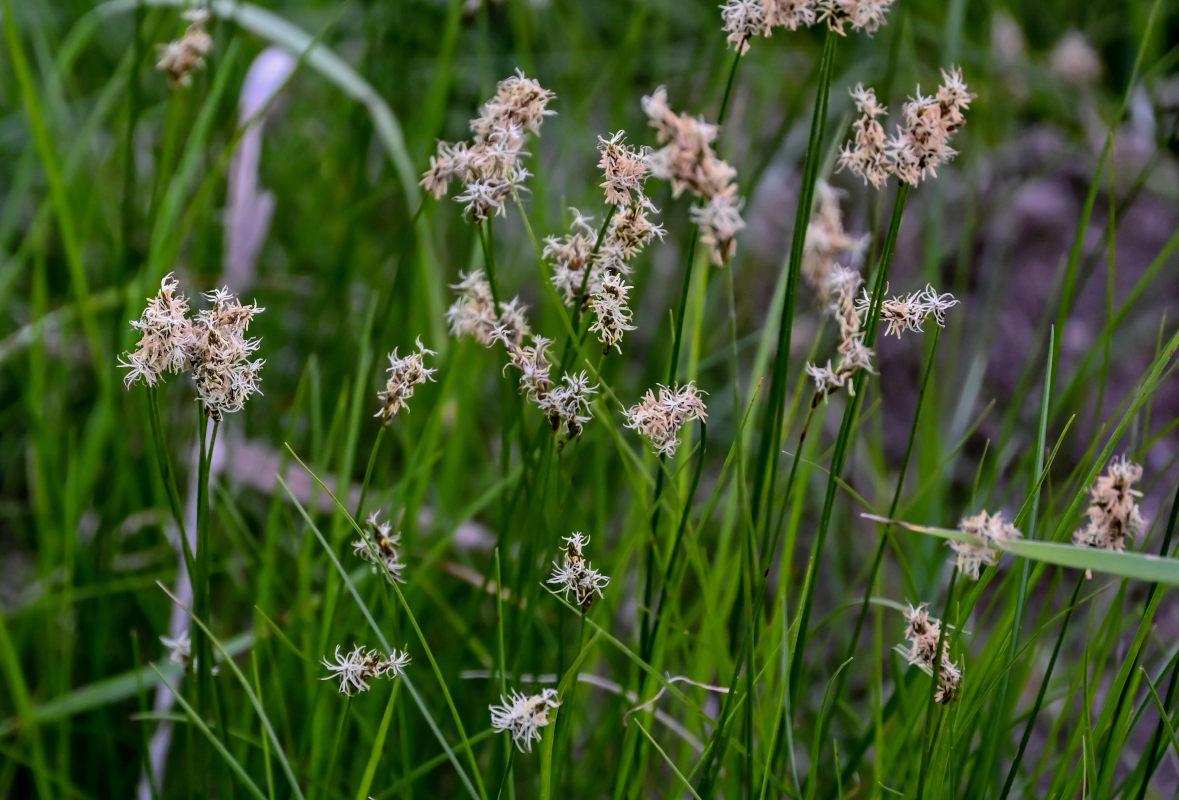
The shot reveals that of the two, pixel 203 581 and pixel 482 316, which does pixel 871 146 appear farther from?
pixel 203 581

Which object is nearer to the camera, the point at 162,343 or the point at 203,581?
the point at 162,343

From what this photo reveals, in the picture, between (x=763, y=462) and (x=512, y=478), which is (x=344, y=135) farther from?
(x=763, y=462)

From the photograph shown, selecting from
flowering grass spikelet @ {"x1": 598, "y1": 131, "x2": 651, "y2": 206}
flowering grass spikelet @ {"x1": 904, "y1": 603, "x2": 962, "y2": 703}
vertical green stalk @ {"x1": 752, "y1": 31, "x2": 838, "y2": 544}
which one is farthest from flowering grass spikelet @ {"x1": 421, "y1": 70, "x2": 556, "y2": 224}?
flowering grass spikelet @ {"x1": 904, "y1": 603, "x2": 962, "y2": 703}

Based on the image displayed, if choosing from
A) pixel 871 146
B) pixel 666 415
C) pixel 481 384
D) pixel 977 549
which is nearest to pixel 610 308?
pixel 666 415

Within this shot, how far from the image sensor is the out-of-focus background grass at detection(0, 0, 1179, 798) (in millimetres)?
900

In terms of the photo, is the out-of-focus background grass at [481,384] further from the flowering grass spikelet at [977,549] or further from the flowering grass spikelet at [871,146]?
the flowering grass spikelet at [871,146]

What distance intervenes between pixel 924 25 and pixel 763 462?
5.12 feet

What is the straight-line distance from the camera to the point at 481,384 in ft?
5.78

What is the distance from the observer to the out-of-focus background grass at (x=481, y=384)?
900 millimetres

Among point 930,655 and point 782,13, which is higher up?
point 782,13

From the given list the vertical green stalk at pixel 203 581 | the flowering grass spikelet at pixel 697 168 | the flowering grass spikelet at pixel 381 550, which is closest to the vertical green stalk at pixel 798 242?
the flowering grass spikelet at pixel 697 168

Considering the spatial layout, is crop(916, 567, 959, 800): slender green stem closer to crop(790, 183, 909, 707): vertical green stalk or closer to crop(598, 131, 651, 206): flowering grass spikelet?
crop(790, 183, 909, 707): vertical green stalk

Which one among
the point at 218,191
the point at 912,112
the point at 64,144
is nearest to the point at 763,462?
the point at 912,112

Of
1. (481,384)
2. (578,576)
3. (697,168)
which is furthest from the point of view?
(481,384)
